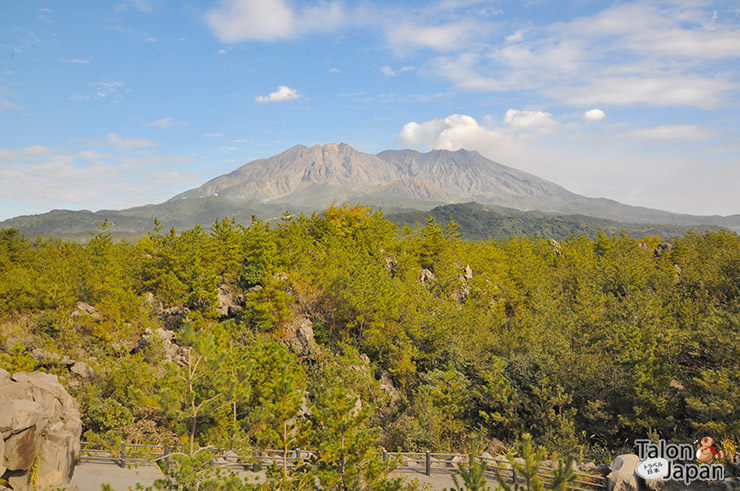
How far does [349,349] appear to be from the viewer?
2733 centimetres

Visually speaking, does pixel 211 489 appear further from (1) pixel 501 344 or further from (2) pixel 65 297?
(2) pixel 65 297

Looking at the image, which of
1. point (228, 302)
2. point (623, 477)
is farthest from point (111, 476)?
point (623, 477)

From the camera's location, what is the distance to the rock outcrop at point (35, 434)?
13269 mm

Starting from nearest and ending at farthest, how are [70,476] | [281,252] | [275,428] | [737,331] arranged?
[275,428]
[70,476]
[737,331]
[281,252]

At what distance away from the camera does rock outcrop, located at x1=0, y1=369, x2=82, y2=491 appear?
43.5ft

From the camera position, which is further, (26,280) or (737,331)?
(26,280)

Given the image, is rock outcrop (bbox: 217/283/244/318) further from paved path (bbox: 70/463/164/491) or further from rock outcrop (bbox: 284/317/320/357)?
paved path (bbox: 70/463/164/491)

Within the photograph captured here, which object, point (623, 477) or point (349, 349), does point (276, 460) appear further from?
point (623, 477)

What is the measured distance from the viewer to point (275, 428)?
1388 cm

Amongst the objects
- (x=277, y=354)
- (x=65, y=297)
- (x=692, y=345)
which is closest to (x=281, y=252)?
(x=65, y=297)

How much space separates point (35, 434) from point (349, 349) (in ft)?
56.7

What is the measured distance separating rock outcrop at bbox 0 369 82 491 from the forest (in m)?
2.71

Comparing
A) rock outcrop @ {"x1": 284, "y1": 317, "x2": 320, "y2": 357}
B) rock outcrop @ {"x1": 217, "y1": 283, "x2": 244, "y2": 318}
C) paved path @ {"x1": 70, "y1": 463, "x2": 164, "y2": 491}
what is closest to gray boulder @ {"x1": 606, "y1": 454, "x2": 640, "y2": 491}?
paved path @ {"x1": 70, "y1": 463, "x2": 164, "y2": 491}

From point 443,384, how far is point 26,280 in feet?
111
